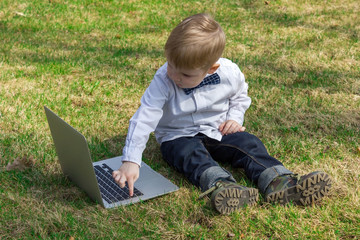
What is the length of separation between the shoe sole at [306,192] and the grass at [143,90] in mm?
45

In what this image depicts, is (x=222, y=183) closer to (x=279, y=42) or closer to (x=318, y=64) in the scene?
(x=318, y=64)

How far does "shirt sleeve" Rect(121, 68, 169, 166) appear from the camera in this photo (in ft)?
8.36

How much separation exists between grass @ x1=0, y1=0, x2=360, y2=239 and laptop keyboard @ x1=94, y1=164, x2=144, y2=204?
0.33 ft

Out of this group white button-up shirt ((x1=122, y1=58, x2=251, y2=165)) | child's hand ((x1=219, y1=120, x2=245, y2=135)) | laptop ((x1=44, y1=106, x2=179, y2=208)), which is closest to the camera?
laptop ((x1=44, y1=106, x2=179, y2=208))

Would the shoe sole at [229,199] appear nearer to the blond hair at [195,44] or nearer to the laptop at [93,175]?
the laptop at [93,175]

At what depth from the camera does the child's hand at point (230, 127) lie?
118 inches

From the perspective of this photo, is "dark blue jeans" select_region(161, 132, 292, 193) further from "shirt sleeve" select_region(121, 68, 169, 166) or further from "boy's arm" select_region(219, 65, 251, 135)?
"shirt sleeve" select_region(121, 68, 169, 166)

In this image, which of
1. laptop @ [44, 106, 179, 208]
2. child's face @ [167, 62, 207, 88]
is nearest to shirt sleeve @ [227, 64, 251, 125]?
child's face @ [167, 62, 207, 88]

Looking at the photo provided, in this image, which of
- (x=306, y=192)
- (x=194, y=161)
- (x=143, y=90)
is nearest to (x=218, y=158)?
(x=194, y=161)

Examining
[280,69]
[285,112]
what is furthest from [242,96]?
[280,69]

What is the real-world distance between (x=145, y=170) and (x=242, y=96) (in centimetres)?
77

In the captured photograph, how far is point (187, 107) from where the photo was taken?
287cm

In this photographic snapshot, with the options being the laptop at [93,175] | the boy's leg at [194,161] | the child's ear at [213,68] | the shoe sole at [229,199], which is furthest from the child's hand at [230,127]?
the shoe sole at [229,199]

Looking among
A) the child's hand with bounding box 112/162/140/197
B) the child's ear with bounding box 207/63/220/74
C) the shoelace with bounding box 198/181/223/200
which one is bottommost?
the shoelace with bounding box 198/181/223/200
